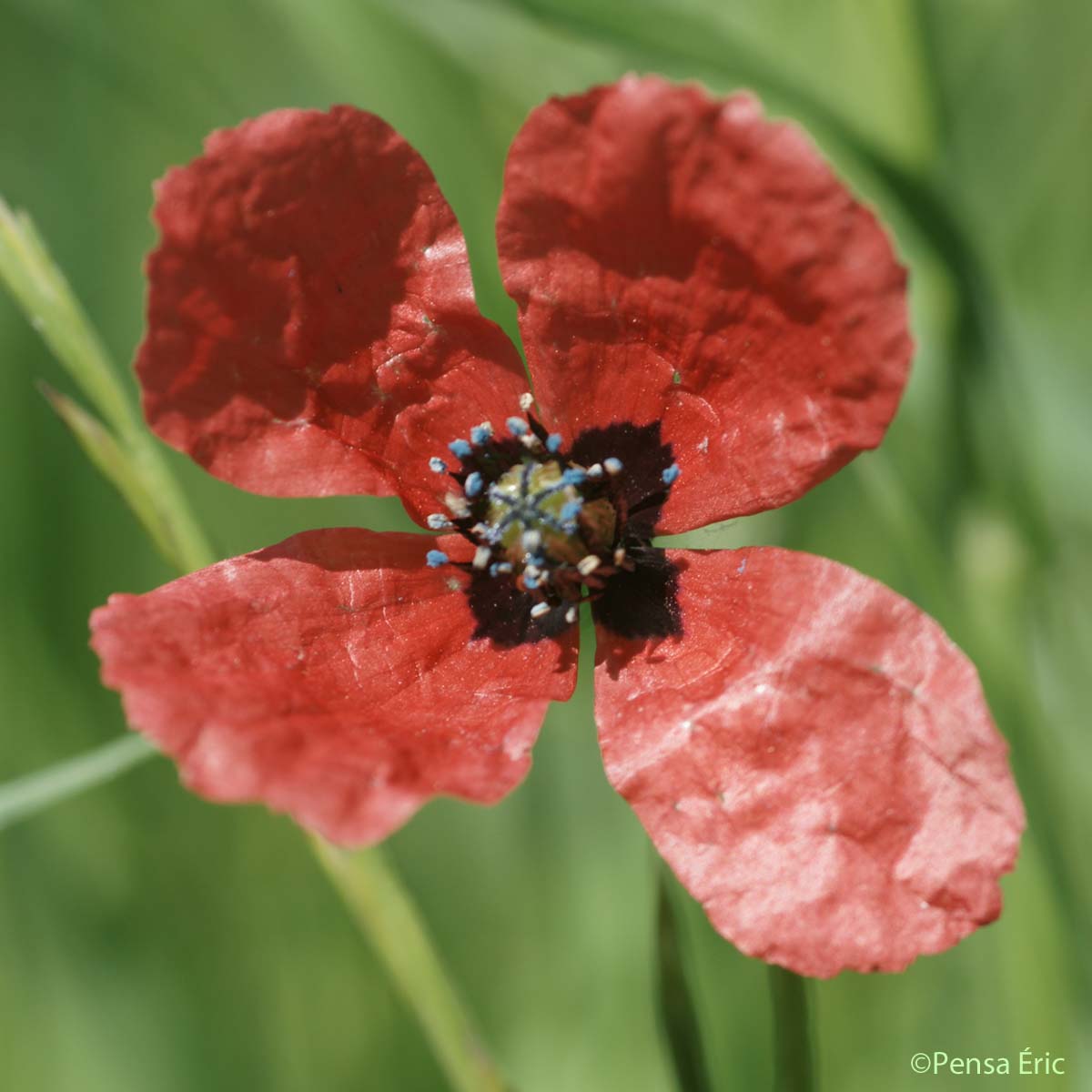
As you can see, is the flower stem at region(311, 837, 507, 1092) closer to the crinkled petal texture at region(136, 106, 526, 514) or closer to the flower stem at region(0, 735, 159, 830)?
the flower stem at region(0, 735, 159, 830)

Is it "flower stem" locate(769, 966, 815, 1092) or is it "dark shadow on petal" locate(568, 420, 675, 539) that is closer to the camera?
"flower stem" locate(769, 966, 815, 1092)

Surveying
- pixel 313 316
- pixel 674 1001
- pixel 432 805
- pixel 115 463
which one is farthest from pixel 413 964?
pixel 432 805

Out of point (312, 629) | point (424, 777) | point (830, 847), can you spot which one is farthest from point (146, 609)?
point (830, 847)

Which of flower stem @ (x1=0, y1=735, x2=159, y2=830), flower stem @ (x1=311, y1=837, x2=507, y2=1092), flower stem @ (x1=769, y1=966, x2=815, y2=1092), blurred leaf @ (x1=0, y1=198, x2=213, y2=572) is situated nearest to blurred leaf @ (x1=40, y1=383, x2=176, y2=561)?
blurred leaf @ (x1=0, y1=198, x2=213, y2=572)

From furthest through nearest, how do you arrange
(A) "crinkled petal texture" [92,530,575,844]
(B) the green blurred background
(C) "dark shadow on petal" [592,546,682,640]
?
(B) the green blurred background → (C) "dark shadow on petal" [592,546,682,640] → (A) "crinkled petal texture" [92,530,575,844]

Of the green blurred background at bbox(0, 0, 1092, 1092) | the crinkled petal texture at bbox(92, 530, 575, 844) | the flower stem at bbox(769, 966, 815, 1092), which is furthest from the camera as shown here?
the green blurred background at bbox(0, 0, 1092, 1092)

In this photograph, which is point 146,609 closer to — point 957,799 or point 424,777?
point 424,777
